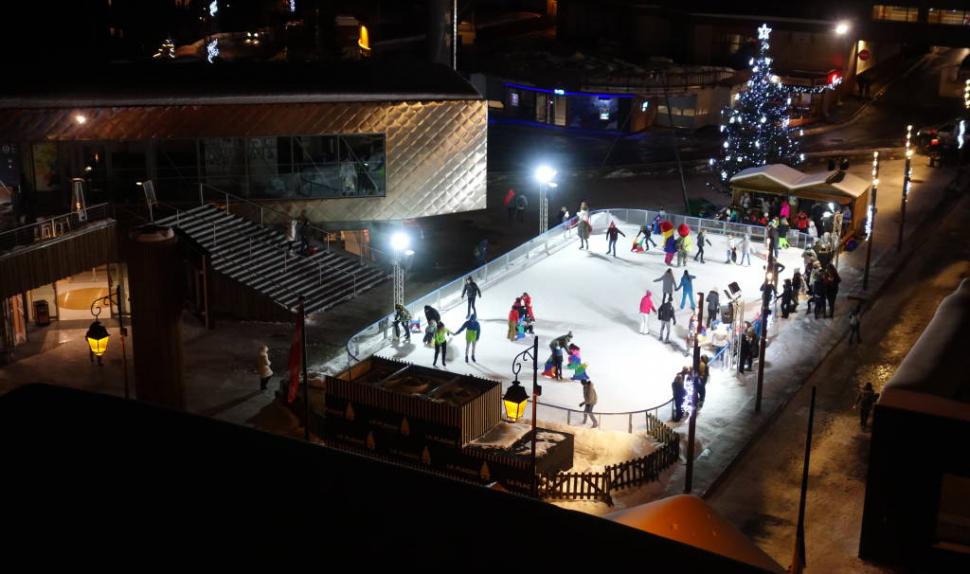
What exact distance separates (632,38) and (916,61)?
19569 millimetres

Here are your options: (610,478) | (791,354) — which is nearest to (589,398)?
(610,478)

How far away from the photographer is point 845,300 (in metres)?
37.8

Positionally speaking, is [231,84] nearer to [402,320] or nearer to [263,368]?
[402,320]

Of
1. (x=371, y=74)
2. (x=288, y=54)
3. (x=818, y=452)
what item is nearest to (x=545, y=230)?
(x=371, y=74)

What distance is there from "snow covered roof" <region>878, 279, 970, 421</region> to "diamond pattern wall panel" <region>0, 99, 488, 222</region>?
729 inches

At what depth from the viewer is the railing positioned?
101 ft

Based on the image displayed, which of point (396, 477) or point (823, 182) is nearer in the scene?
point (396, 477)

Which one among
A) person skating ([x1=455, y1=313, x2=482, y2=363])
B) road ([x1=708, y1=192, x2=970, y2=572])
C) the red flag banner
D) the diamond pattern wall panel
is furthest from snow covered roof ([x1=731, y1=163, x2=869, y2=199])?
the red flag banner

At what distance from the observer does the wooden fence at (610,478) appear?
24.2 meters

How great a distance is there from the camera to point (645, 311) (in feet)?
109

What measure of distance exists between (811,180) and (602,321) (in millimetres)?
13862

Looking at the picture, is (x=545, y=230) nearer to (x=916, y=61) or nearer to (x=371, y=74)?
(x=371, y=74)

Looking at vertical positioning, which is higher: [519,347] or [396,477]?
[396,477]

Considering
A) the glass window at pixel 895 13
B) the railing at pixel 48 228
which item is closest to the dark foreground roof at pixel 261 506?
the railing at pixel 48 228
